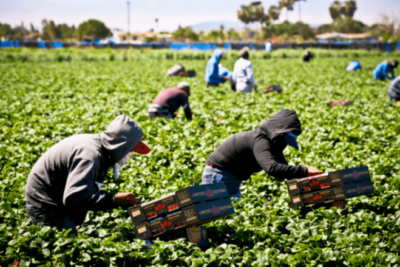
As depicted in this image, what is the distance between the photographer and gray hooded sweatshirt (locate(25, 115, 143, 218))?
106 inches

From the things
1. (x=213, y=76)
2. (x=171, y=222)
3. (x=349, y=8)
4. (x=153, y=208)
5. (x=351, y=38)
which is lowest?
(x=171, y=222)

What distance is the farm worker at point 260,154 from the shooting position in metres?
3.54

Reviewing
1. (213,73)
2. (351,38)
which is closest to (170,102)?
(213,73)

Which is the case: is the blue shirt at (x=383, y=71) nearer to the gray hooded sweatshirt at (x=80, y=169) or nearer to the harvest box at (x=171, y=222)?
the harvest box at (x=171, y=222)

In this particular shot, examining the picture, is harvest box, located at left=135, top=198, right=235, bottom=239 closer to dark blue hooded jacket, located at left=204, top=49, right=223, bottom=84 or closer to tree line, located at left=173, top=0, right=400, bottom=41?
dark blue hooded jacket, located at left=204, top=49, right=223, bottom=84

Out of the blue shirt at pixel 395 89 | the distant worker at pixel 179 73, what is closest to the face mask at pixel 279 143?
the blue shirt at pixel 395 89

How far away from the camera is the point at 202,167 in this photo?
5473 mm

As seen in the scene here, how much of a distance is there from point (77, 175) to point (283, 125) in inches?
78.0

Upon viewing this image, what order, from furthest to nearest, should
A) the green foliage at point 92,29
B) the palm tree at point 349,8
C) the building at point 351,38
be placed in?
the palm tree at point 349,8, the green foliage at point 92,29, the building at point 351,38

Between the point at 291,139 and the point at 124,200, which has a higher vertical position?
the point at 291,139

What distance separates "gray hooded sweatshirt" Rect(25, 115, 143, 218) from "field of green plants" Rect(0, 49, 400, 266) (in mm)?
269

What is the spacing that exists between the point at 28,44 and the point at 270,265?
60.8 metres

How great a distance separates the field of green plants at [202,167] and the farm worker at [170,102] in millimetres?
281

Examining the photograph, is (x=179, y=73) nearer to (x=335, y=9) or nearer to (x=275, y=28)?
(x=275, y=28)
